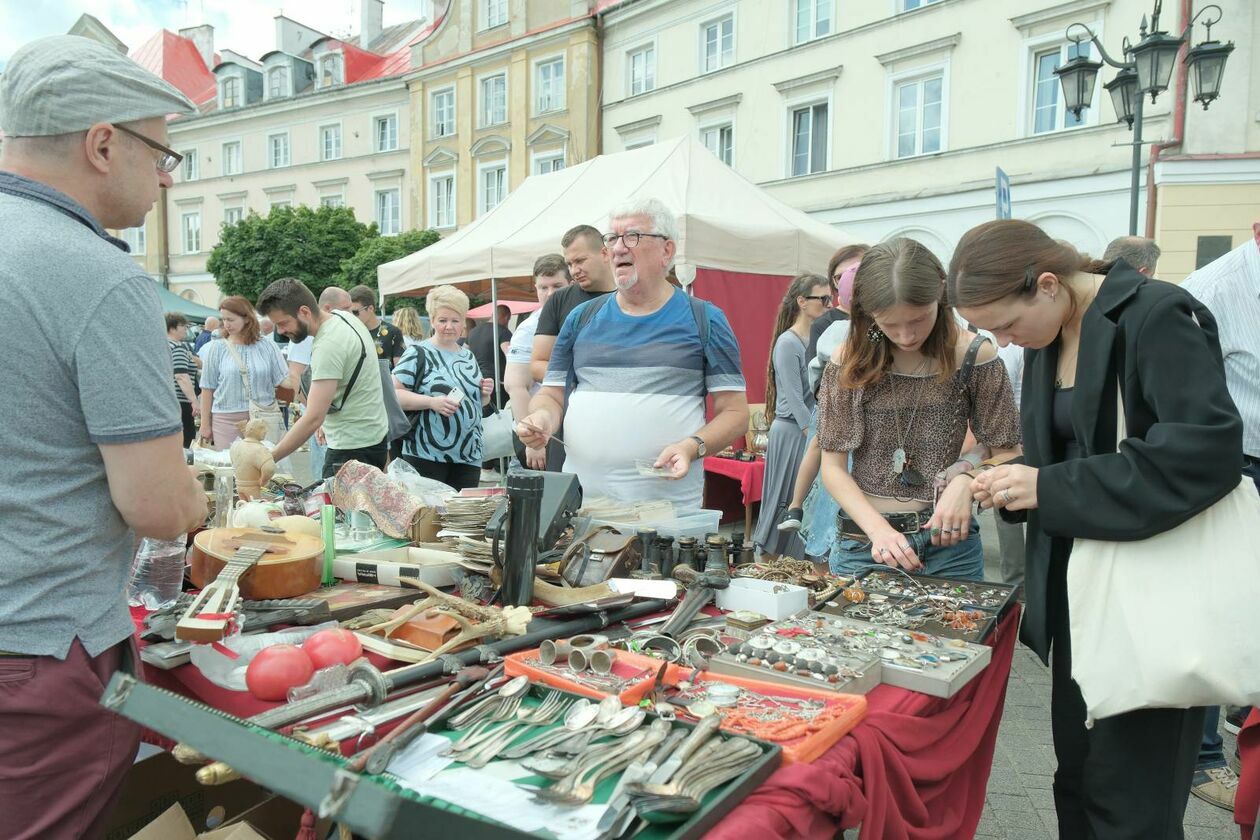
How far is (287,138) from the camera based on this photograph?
30516mm

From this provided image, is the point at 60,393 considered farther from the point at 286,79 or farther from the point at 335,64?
the point at 286,79

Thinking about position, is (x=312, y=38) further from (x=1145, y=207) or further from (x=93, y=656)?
(x=93, y=656)

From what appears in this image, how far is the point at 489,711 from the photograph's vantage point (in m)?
1.23

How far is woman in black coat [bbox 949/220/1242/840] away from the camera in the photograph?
1.39 metres

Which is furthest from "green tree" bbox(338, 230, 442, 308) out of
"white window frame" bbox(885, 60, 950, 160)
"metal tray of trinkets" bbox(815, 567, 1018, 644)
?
"metal tray of trinkets" bbox(815, 567, 1018, 644)

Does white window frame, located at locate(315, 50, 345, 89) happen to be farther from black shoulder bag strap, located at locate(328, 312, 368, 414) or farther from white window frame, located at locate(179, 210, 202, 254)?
black shoulder bag strap, located at locate(328, 312, 368, 414)

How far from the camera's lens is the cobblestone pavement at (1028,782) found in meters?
2.45

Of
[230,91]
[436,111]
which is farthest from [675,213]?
[230,91]

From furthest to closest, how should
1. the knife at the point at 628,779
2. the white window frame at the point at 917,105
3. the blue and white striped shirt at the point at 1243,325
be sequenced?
the white window frame at the point at 917,105 < the blue and white striped shirt at the point at 1243,325 < the knife at the point at 628,779

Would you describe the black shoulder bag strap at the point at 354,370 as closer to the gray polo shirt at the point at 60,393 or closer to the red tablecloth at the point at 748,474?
the red tablecloth at the point at 748,474

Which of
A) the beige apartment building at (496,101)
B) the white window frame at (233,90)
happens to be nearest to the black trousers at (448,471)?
the beige apartment building at (496,101)

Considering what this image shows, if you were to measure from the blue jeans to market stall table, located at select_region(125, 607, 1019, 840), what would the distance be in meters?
0.34

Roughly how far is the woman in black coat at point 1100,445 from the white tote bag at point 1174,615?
3 centimetres

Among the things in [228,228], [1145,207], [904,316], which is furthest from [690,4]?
[904,316]
